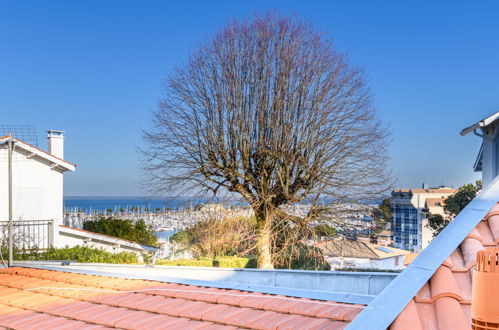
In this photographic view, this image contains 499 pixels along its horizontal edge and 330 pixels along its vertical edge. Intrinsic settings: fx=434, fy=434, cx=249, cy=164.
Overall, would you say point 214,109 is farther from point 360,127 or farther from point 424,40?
point 424,40

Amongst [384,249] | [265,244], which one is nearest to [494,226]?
[265,244]

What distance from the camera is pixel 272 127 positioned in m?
15.8

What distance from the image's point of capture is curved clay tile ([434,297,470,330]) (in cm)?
162

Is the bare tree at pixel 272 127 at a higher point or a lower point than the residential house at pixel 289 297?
higher

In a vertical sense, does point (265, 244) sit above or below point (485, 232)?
below

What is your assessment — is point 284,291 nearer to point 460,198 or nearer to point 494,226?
point 494,226

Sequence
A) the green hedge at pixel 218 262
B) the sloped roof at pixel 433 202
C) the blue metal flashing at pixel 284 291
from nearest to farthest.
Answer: the blue metal flashing at pixel 284 291
the green hedge at pixel 218 262
the sloped roof at pixel 433 202

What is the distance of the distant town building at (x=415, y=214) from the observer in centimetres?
2374

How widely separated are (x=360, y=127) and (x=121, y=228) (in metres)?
11.7

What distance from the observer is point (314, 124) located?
52.7 ft

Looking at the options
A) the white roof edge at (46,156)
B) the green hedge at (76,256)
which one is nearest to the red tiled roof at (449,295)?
the green hedge at (76,256)

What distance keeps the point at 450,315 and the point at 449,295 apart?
142mm

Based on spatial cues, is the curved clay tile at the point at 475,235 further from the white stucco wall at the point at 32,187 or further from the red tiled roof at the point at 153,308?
the white stucco wall at the point at 32,187

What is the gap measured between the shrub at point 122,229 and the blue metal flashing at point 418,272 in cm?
1922
